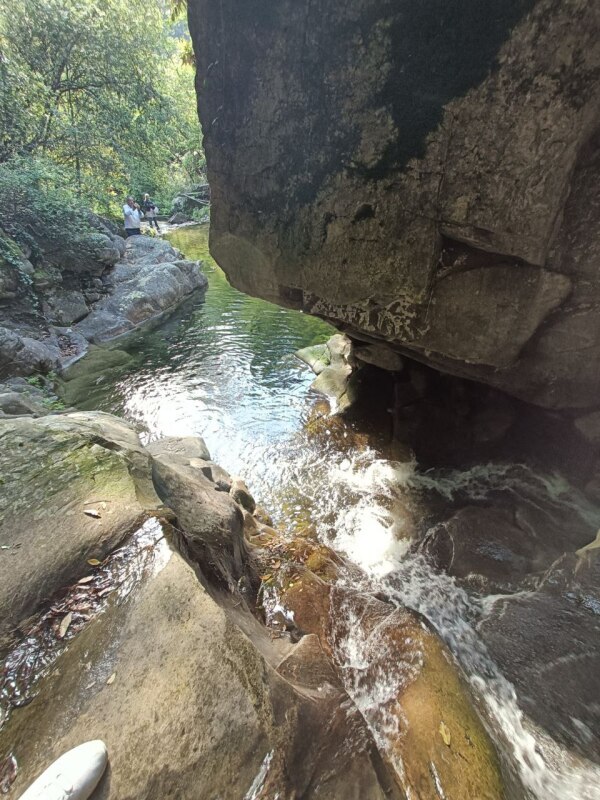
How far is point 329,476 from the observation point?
20.4 ft

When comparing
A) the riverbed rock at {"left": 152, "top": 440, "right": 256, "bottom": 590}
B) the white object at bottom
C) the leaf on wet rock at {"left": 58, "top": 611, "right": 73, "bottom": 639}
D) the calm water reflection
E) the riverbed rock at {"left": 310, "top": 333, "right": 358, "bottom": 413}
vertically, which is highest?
the white object at bottom

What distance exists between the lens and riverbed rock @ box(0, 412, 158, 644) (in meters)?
2.51

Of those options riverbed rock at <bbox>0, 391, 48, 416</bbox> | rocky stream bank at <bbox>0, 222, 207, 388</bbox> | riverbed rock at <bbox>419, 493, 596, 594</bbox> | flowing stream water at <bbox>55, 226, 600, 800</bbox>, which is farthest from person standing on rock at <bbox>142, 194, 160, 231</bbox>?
riverbed rock at <bbox>419, 493, 596, 594</bbox>

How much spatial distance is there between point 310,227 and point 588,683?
16.0ft

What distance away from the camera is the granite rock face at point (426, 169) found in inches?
121

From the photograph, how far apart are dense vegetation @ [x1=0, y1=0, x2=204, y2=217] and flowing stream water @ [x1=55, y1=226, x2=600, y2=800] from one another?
5.33m

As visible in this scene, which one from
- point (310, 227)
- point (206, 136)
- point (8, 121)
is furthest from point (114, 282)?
point (310, 227)

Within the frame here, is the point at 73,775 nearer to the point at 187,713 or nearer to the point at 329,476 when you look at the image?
the point at 187,713

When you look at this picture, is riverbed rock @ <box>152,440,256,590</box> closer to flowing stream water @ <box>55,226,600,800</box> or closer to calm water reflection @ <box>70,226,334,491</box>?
flowing stream water @ <box>55,226,600,800</box>

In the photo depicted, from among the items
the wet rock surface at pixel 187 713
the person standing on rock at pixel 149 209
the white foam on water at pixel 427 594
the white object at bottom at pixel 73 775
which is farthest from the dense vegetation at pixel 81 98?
the person standing on rock at pixel 149 209

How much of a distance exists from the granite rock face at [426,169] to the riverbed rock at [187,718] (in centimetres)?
360

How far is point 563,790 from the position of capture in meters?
2.60

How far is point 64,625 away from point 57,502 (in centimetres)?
96

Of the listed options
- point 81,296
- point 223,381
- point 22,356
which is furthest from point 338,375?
point 81,296
